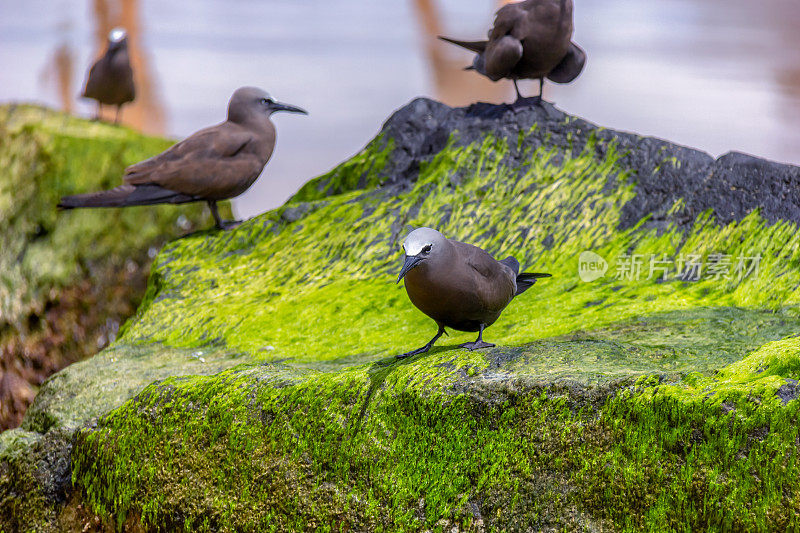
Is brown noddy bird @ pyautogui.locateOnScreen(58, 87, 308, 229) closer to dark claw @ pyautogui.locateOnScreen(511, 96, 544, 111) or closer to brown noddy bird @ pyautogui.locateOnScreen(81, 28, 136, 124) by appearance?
dark claw @ pyautogui.locateOnScreen(511, 96, 544, 111)

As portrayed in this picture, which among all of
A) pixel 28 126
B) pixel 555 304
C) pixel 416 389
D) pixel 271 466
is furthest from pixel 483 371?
pixel 28 126

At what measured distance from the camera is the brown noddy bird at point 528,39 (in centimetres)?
580

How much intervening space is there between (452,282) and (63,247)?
6.38 meters

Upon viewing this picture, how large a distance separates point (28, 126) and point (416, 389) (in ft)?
24.3

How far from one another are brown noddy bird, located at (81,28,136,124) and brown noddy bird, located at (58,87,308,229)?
10.8 ft

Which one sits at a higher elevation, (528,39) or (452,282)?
(528,39)

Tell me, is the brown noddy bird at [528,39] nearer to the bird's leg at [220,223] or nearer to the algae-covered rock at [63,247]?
the bird's leg at [220,223]

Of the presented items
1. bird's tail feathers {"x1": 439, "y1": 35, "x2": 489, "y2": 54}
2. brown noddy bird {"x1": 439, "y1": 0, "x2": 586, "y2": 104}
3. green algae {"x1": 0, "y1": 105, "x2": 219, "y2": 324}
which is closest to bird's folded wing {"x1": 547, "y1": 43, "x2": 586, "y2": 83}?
brown noddy bird {"x1": 439, "y1": 0, "x2": 586, "y2": 104}

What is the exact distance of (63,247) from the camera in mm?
8492

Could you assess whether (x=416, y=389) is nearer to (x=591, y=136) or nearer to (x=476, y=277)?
(x=476, y=277)

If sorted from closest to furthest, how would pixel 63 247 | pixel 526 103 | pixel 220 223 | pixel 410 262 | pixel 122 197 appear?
pixel 410 262 → pixel 122 197 → pixel 526 103 → pixel 220 223 → pixel 63 247

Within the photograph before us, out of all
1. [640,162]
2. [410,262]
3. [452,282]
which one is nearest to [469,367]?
[452,282]

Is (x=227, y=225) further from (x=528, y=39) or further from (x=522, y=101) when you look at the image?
(x=528, y=39)

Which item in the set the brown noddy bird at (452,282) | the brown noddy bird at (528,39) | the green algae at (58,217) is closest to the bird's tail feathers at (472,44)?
the brown noddy bird at (528,39)
